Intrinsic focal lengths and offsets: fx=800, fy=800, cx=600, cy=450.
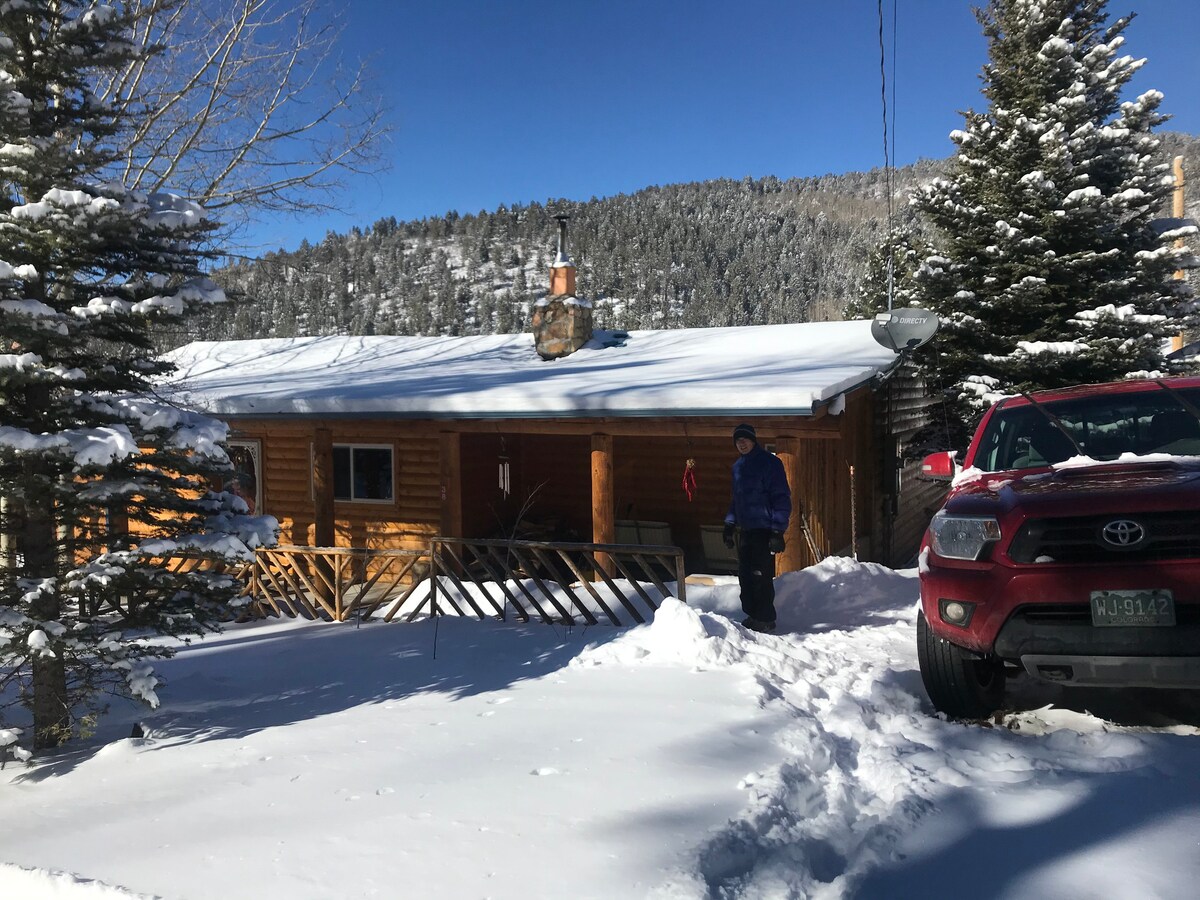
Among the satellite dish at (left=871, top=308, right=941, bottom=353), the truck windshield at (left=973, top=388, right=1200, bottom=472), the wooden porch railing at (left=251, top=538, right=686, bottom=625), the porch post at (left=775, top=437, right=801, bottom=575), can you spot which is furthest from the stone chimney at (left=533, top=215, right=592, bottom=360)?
the truck windshield at (left=973, top=388, right=1200, bottom=472)

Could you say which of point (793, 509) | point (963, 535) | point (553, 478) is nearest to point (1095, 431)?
point (963, 535)

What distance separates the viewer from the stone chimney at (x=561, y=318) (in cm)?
1384

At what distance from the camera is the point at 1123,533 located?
3.62m

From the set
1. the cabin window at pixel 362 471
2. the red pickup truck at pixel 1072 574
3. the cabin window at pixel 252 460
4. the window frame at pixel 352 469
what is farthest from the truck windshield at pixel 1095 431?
the cabin window at pixel 252 460

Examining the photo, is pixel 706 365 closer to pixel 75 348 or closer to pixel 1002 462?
pixel 1002 462

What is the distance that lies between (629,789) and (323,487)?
852cm

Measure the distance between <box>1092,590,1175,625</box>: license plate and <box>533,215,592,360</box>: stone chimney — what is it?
10.7m

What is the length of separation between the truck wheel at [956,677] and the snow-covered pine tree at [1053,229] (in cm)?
926

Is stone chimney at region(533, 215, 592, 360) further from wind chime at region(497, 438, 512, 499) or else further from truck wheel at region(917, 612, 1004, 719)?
truck wheel at region(917, 612, 1004, 719)

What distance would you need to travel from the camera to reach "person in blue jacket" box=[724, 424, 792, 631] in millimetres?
6895

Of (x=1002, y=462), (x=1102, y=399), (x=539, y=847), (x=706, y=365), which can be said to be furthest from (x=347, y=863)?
(x=706, y=365)

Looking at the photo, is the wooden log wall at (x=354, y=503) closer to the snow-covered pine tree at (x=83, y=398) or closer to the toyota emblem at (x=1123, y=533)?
the snow-covered pine tree at (x=83, y=398)

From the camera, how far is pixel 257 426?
12016 mm

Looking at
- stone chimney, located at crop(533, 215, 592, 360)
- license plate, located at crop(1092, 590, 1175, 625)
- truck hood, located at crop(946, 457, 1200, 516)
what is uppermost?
stone chimney, located at crop(533, 215, 592, 360)
